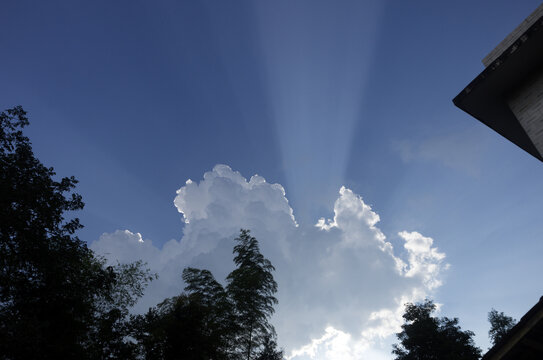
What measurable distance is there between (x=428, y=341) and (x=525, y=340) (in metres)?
31.7

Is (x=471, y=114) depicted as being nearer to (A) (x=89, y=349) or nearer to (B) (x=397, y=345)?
(A) (x=89, y=349)

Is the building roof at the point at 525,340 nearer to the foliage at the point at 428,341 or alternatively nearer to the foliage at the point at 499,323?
the foliage at the point at 428,341

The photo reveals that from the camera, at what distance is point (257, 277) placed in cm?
1809

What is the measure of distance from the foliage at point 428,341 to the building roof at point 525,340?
96.6 feet

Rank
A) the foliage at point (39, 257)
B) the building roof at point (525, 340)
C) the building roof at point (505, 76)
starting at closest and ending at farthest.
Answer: the building roof at point (525, 340)
the building roof at point (505, 76)
the foliage at point (39, 257)

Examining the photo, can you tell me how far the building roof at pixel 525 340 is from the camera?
157 inches

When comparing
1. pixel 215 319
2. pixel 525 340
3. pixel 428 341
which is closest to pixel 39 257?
pixel 215 319

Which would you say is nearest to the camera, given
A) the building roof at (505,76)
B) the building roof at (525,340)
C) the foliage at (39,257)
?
the building roof at (525,340)

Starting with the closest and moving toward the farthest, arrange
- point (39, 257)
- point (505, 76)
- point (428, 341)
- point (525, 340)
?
point (525, 340) < point (505, 76) < point (39, 257) < point (428, 341)

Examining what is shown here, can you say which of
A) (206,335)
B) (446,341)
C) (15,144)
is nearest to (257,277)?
(206,335)

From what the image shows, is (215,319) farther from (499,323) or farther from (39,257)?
(499,323)

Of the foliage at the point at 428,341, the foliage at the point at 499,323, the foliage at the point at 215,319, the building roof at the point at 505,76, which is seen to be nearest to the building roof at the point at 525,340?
the building roof at the point at 505,76

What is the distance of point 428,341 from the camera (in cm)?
2819

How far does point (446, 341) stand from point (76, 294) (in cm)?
3565
